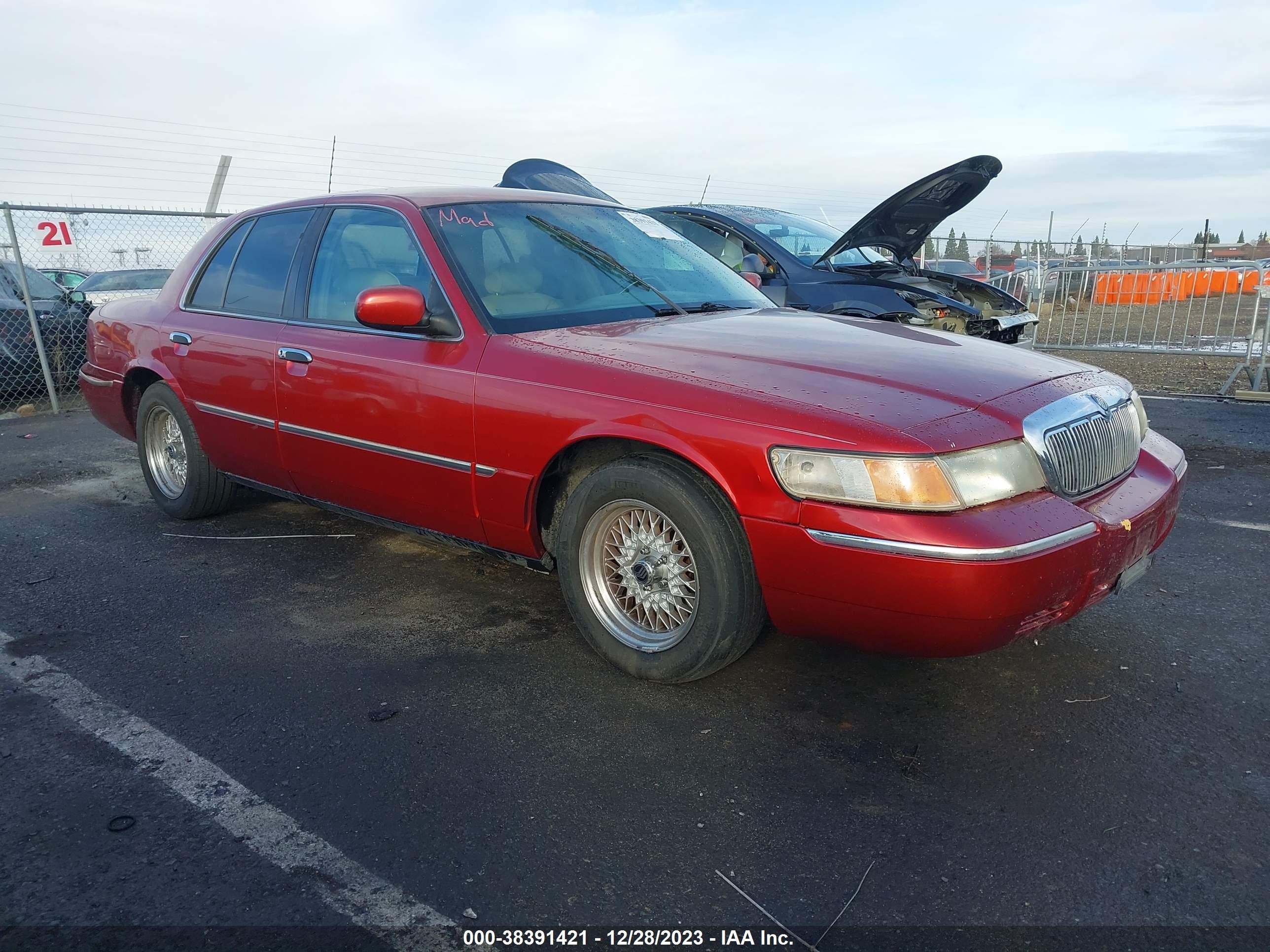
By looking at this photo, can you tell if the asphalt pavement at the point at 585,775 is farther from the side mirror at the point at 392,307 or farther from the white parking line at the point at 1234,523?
the side mirror at the point at 392,307

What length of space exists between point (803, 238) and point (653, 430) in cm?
567

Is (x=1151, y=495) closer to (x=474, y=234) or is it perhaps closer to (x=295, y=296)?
(x=474, y=234)

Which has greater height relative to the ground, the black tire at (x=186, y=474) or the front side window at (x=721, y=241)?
the front side window at (x=721, y=241)

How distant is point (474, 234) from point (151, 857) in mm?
2398

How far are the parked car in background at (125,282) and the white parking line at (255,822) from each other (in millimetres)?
10836

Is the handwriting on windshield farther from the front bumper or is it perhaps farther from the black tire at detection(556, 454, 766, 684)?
the front bumper

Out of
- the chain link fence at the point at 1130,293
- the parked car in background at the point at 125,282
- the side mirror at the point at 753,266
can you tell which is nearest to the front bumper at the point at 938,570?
the side mirror at the point at 753,266

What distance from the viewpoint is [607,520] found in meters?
3.21

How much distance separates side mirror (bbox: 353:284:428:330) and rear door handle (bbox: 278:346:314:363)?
24.2 inches

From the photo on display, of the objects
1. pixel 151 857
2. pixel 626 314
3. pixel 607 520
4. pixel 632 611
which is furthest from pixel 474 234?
pixel 151 857

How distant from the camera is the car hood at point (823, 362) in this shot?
2.82m

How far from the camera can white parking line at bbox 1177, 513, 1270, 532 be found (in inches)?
190

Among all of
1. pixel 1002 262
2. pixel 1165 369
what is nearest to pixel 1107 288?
pixel 1165 369

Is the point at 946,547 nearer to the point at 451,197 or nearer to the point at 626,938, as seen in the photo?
the point at 626,938
